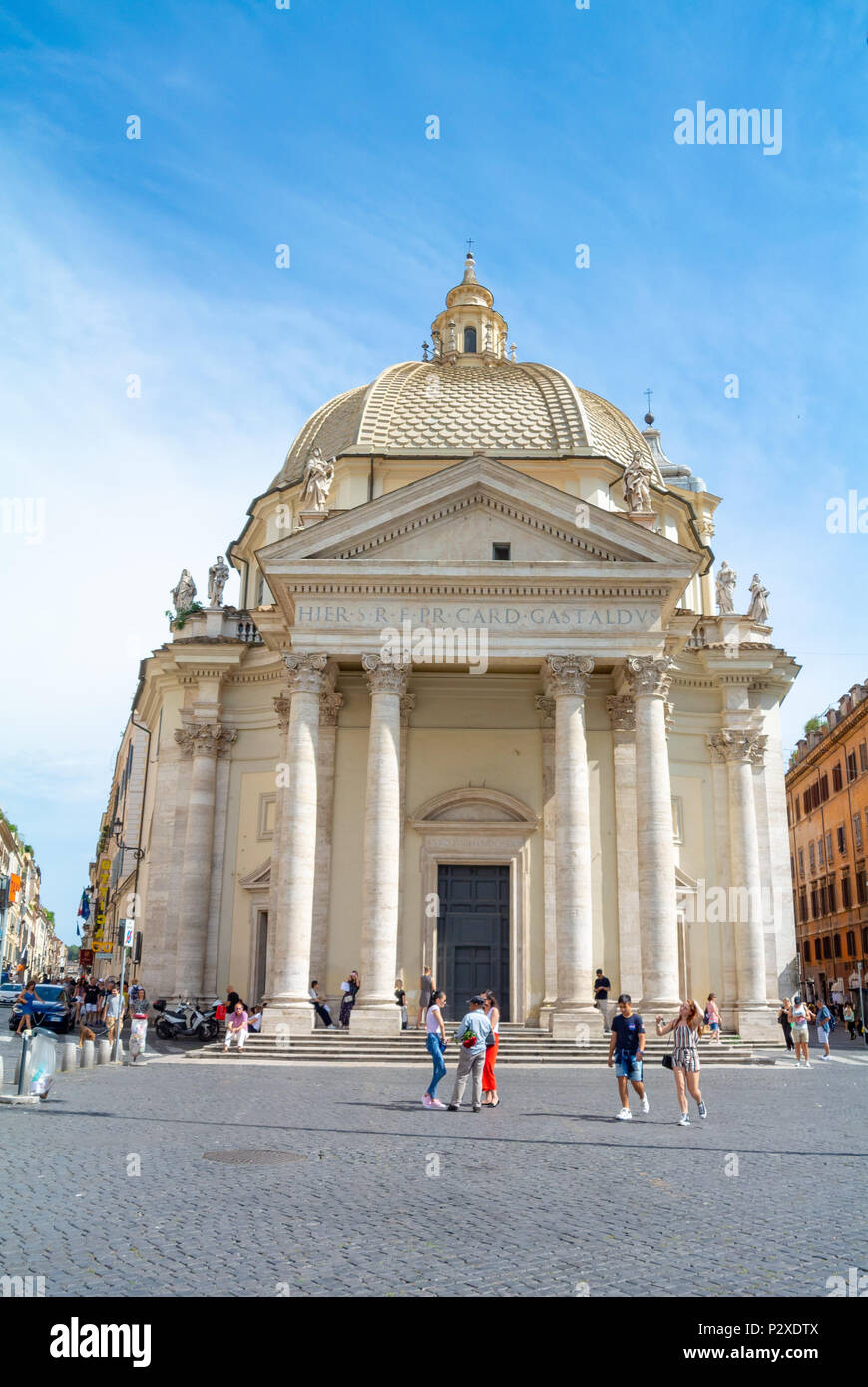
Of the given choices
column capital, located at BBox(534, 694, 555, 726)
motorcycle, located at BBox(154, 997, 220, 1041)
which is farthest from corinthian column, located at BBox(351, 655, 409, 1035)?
motorcycle, located at BBox(154, 997, 220, 1041)

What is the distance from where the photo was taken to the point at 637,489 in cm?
2672

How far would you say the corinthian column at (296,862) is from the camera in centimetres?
2231

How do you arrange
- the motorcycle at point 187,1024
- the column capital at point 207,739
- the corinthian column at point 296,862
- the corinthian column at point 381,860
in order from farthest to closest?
the column capital at point 207,739
the motorcycle at point 187,1024
the corinthian column at point 296,862
the corinthian column at point 381,860

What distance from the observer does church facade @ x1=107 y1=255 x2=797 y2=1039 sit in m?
23.4

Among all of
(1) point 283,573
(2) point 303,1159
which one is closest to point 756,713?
(1) point 283,573

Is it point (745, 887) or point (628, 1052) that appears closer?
point (628, 1052)

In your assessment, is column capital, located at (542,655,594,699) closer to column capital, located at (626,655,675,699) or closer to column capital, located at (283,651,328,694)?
column capital, located at (626,655,675,699)

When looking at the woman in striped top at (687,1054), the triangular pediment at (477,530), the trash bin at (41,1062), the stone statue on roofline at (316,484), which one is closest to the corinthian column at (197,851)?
the stone statue on roofline at (316,484)

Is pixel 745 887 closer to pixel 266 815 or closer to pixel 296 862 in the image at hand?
pixel 296 862

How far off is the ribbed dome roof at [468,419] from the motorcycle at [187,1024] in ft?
48.0

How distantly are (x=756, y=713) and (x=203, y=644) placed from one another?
15.1 meters

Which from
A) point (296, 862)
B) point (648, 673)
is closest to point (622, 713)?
point (648, 673)

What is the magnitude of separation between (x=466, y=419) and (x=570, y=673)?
10380 millimetres

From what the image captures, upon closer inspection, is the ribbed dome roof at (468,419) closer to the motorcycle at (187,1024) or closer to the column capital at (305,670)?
the column capital at (305,670)
